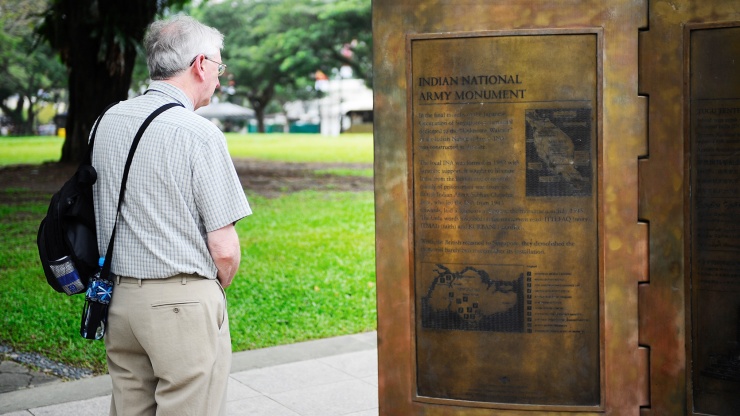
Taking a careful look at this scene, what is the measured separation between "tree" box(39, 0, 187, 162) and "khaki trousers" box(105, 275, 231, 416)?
465 inches

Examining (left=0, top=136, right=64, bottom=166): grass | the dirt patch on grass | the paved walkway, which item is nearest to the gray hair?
the paved walkway

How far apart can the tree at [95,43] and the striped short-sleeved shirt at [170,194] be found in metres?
11.8

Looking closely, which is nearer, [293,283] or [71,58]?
[293,283]

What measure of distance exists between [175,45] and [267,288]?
5199 millimetres

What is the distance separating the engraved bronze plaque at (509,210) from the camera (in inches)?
128

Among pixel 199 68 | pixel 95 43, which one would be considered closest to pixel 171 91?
pixel 199 68

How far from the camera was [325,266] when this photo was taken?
908 centimetres

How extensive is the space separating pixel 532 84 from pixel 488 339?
3.35 ft

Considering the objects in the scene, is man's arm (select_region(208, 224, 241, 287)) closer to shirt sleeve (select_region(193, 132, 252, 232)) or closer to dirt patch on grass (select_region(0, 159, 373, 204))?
shirt sleeve (select_region(193, 132, 252, 232))

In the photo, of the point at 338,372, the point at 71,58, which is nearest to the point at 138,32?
the point at 71,58

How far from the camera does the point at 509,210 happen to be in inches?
130

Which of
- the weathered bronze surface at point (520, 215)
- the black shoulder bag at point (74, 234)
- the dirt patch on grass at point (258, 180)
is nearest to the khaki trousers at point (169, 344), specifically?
the black shoulder bag at point (74, 234)

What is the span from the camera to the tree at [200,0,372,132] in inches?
1687

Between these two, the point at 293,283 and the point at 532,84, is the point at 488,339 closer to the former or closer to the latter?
the point at 532,84
